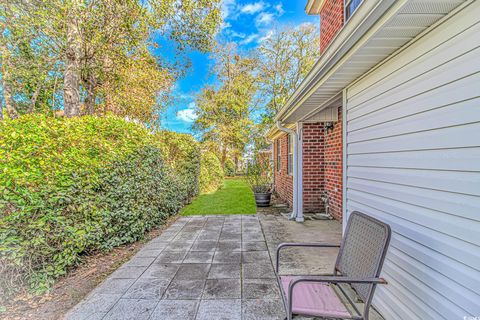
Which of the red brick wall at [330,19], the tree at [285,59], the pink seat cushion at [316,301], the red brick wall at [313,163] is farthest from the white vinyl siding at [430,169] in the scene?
the tree at [285,59]

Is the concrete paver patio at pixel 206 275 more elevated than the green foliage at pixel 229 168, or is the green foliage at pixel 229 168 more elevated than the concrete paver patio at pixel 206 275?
the green foliage at pixel 229 168

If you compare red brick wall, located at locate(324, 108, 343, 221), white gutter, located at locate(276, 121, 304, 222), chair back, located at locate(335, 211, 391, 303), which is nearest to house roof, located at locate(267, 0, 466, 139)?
chair back, located at locate(335, 211, 391, 303)

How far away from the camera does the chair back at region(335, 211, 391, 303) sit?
5.69 ft

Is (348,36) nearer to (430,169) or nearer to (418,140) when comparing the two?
(418,140)

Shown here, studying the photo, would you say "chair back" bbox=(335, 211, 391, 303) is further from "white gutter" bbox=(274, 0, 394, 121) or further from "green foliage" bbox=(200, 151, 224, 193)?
"green foliage" bbox=(200, 151, 224, 193)

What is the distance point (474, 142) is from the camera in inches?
55.8

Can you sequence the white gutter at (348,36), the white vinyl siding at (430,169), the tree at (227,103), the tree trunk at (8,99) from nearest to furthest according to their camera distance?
1. the white vinyl siding at (430,169)
2. the white gutter at (348,36)
3. the tree trunk at (8,99)
4. the tree at (227,103)

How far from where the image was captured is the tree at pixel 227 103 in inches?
805

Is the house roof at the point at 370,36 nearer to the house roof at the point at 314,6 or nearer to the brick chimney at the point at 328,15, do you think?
the brick chimney at the point at 328,15

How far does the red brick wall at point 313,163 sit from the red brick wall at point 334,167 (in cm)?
24

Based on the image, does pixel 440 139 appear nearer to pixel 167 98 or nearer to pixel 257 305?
pixel 257 305

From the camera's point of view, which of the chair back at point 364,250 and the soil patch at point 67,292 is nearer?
the chair back at point 364,250

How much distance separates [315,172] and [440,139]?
16.7ft

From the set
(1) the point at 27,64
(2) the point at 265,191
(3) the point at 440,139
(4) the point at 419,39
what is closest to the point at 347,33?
(4) the point at 419,39
